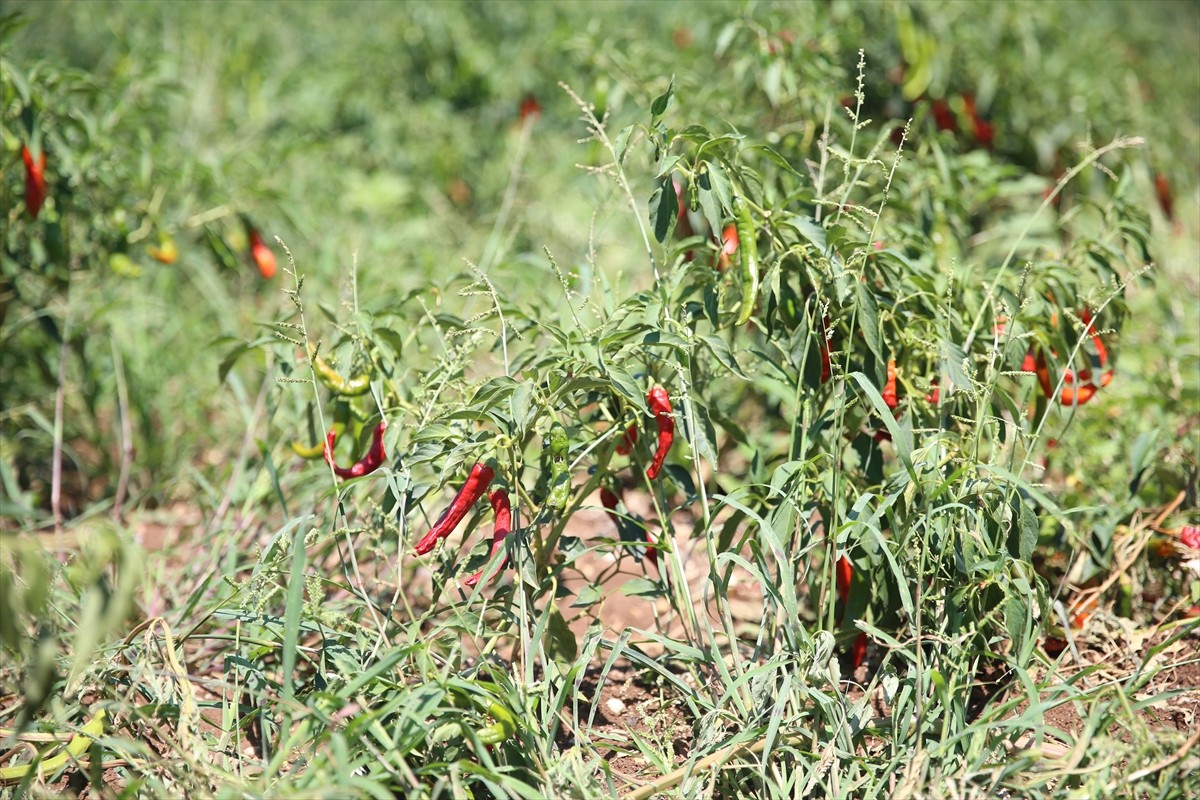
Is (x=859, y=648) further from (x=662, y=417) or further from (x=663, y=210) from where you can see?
(x=663, y=210)

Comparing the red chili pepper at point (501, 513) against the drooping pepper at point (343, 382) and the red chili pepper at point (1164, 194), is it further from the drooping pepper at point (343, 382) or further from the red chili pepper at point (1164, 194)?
the red chili pepper at point (1164, 194)

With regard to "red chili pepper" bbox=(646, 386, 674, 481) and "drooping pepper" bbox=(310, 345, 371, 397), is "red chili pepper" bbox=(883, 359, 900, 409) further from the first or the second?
"drooping pepper" bbox=(310, 345, 371, 397)

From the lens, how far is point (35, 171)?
248 cm

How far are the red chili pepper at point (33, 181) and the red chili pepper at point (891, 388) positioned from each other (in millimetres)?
2008

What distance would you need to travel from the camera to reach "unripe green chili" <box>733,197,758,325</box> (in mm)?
1709

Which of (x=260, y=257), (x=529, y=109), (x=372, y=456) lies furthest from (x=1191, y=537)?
(x=529, y=109)

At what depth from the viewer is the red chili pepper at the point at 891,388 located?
190 centimetres

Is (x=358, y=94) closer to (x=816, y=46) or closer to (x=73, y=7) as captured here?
(x=73, y=7)

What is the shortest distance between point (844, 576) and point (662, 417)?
0.48 meters

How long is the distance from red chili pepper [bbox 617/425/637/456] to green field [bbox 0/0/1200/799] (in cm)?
2

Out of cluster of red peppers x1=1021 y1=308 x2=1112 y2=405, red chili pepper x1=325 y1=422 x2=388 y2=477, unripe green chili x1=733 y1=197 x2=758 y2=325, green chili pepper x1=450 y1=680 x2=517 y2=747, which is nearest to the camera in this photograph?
green chili pepper x1=450 y1=680 x2=517 y2=747

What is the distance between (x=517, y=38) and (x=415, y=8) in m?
0.53

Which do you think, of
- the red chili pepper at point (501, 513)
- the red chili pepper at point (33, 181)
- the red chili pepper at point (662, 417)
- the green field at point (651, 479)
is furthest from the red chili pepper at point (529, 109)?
the red chili pepper at point (501, 513)

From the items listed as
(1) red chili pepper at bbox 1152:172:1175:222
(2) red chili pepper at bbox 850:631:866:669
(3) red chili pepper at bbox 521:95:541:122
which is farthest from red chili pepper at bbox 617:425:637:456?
(3) red chili pepper at bbox 521:95:541:122
